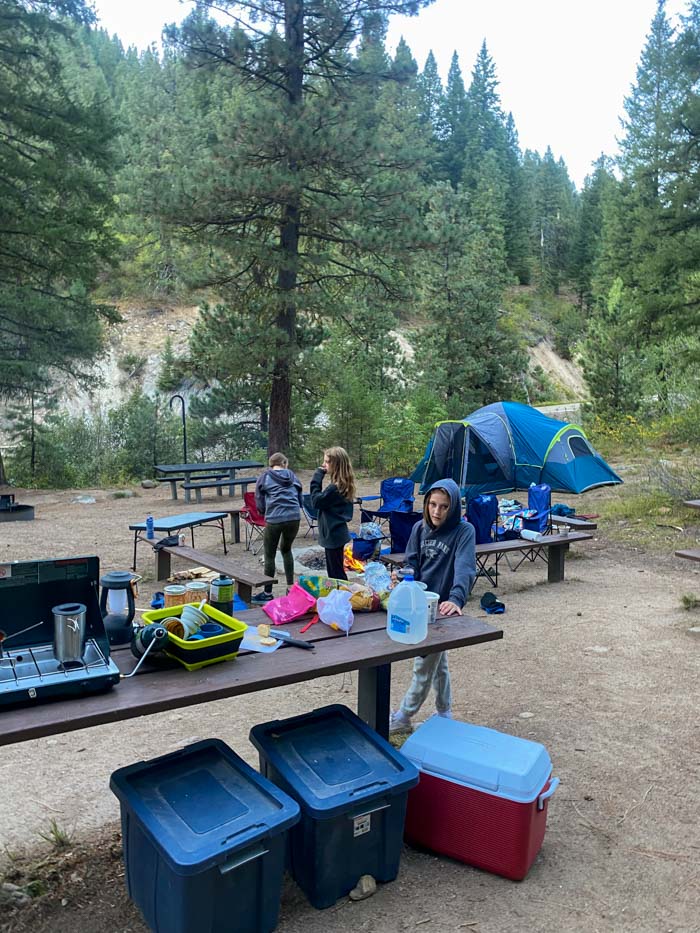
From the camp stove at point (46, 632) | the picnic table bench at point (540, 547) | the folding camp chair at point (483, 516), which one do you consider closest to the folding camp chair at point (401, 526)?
the picnic table bench at point (540, 547)

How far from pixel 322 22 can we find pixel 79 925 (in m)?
13.8

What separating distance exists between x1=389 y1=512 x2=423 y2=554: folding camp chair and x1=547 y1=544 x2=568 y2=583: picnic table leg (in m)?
1.41

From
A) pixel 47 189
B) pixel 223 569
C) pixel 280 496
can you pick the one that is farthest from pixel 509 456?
pixel 47 189

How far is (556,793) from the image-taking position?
11.3 feet

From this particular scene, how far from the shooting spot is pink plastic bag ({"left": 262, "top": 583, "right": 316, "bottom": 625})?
10.5 ft

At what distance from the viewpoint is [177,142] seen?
107 feet

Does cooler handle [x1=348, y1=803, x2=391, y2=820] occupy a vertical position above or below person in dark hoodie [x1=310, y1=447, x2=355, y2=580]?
below

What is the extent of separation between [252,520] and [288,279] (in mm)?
6212

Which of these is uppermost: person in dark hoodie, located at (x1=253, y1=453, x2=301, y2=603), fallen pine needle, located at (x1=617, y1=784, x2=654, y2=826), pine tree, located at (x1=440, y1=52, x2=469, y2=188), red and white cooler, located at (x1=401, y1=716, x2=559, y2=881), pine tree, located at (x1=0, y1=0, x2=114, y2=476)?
pine tree, located at (x1=440, y1=52, x2=469, y2=188)

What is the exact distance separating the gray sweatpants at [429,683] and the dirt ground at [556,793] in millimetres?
501

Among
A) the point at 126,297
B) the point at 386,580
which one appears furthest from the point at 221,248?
the point at 126,297

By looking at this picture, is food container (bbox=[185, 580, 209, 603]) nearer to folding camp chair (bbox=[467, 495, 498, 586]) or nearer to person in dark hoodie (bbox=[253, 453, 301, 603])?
person in dark hoodie (bbox=[253, 453, 301, 603])

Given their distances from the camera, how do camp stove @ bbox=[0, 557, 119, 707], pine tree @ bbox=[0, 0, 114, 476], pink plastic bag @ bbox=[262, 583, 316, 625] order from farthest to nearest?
pine tree @ bbox=[0, 0, 114, 476] < pink plastic bag @ bbox=[262, 583, 316, 625] < camp stove @ bbox=[0, 557, 119, 707]

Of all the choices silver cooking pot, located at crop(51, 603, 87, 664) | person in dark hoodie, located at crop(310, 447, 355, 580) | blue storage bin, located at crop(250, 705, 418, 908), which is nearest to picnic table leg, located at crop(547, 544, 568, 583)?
person in dark hoodie, located at crop(310, 447, 355, 580)
